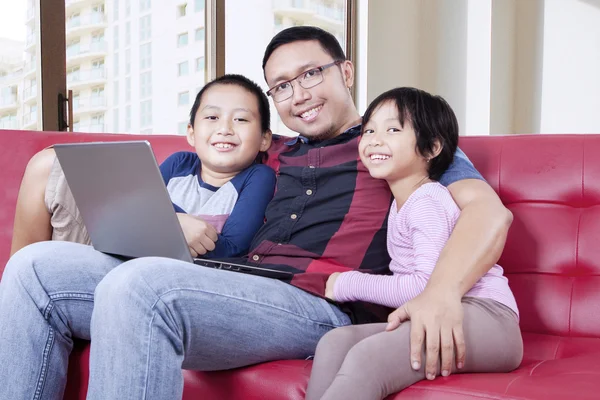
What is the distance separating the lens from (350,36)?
456 centimetres

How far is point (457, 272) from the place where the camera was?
1167 millimetres

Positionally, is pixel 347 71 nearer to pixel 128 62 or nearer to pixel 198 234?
pixel 198 234

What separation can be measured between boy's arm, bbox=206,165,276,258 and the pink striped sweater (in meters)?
→ 0.29

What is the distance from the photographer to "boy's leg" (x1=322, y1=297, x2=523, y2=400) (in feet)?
3.36


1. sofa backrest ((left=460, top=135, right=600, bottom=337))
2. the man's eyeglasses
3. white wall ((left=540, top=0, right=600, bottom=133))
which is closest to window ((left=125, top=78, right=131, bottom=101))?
the man's eyeglasses

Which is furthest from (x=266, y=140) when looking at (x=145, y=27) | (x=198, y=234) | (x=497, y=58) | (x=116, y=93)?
(x=497, y=58)

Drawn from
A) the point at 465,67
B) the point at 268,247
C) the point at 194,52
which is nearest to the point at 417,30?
the point at 465,67

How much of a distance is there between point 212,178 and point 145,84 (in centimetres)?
204

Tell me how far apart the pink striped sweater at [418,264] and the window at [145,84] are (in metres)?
2.48

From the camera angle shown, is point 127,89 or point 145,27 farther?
point 145,27

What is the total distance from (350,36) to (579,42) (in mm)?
1609

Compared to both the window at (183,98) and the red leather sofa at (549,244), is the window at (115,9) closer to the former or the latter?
the window at (183,98)

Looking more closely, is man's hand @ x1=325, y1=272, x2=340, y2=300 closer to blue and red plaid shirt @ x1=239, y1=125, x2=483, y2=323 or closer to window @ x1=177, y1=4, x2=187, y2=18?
blue and red plaid shirt @ x1=239, y1=125, x2=483, y2=323

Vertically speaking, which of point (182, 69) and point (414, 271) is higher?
point (182, 69)
